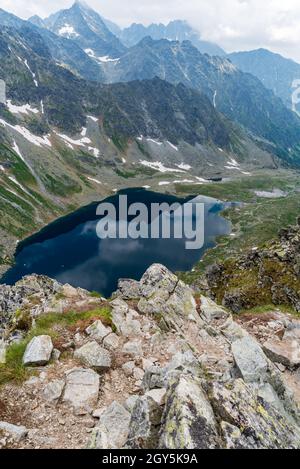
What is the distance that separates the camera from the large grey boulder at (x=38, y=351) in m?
17.8

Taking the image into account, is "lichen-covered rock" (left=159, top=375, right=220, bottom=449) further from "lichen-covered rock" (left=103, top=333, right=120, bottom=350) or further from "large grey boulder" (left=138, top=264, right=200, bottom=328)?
"large grey boulder" (left=138, top=264, right=200, bottom=328)

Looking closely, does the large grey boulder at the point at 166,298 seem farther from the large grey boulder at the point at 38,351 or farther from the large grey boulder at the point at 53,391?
the large grey boulder at the point at 53,391

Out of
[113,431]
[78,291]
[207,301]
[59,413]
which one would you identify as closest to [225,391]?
[113,431]

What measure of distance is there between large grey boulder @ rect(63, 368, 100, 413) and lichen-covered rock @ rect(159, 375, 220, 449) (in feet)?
14.9

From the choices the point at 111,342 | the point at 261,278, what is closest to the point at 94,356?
the point at 111,342

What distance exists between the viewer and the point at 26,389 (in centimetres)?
1611

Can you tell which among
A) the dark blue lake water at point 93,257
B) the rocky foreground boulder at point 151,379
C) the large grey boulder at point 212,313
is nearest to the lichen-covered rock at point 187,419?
the rocky foreground boulder at point 151,379

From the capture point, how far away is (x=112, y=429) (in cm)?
1329

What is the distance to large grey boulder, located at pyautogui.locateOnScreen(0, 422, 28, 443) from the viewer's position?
42.7ft

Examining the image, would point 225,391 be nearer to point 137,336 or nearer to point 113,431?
point 113,431

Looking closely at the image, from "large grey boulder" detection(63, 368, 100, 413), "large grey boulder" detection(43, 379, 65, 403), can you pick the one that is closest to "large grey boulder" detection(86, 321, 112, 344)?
"large grey boulder" detection(63, 368, 100, 413)

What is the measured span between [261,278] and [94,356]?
39.8 m

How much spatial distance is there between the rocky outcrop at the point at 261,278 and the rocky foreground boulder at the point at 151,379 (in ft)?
73.2
